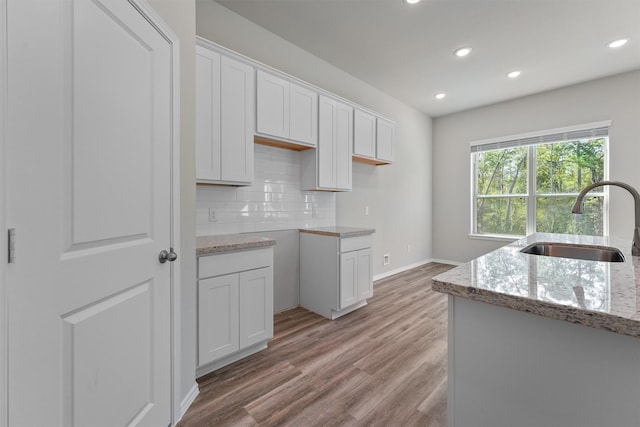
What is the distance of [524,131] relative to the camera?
14.3ft

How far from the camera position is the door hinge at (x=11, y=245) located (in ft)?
2.38

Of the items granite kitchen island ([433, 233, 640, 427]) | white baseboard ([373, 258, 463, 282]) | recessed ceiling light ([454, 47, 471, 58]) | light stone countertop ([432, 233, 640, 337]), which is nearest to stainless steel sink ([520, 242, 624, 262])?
light stone countertop ([432, 233, 640, 337])

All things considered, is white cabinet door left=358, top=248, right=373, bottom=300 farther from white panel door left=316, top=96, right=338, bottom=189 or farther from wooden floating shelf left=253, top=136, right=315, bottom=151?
wooden floating shelf left=253, top=136, right=315, bottom=151

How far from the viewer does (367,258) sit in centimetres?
307

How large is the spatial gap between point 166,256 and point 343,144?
232 cm

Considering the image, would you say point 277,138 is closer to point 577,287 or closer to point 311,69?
point 311,69

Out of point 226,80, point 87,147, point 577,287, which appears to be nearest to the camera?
point 577,287

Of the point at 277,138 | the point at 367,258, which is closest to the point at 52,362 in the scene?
the point at 277,138

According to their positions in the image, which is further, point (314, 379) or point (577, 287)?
point (314, 379)

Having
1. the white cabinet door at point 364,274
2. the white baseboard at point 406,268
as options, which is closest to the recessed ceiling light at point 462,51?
the white cabinet door at point 364,274

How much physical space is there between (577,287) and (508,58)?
3.50 m

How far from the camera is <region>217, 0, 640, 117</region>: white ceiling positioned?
2424 mm

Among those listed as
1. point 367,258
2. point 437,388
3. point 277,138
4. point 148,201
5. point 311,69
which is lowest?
point 437,388

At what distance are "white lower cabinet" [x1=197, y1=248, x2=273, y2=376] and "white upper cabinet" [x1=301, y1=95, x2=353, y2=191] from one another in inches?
44.5
